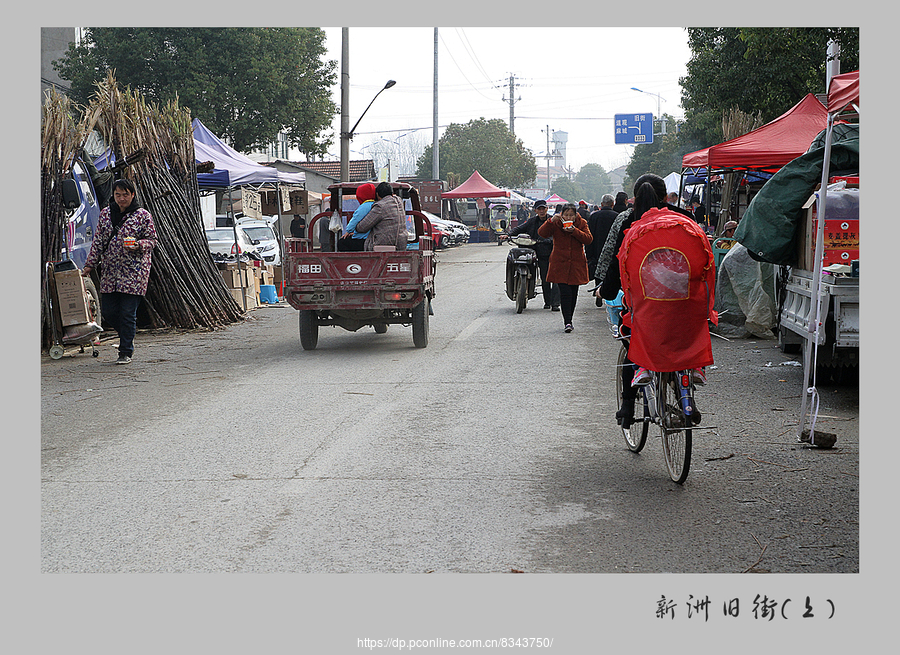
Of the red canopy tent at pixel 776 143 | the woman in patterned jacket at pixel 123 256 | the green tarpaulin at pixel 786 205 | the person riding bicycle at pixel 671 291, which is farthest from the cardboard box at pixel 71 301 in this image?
the red canopy tent at pixel 776 143

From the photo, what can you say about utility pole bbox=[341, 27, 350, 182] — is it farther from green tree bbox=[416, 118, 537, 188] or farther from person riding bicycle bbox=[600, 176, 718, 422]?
green tree bbox=[416, 118, 537, 188]

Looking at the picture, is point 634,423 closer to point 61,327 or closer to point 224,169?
point 61,327

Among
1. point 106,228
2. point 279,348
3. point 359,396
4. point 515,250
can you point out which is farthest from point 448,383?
point 515,250

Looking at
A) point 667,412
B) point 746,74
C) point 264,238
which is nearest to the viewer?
point 667,412

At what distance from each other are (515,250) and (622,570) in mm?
11935

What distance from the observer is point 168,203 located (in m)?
14.2

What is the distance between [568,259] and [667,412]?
299 inches

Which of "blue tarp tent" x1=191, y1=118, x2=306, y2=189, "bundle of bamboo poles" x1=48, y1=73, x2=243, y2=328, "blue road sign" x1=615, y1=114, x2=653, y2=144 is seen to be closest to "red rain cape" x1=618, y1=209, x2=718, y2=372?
"bundle of bamboo poles" x1=48, y1=73, x2=243, y2=328

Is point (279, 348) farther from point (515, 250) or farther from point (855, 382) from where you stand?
point (855, 382)

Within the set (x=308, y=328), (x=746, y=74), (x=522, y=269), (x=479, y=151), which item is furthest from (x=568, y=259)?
(x=479, y=151)

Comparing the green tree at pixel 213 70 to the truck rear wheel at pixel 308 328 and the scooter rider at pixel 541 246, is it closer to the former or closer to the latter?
the scooter rider at pixel 541 246

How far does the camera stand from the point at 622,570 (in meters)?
4.24

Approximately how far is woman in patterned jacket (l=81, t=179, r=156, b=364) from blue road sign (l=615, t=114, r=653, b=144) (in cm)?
4255

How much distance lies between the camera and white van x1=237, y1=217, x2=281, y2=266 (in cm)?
2372
